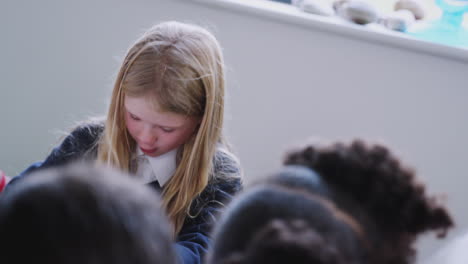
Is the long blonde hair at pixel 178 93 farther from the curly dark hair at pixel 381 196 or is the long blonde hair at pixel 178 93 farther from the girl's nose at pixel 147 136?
the curly dark hair at pixel 381 196

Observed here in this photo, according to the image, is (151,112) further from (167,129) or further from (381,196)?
(381,196)

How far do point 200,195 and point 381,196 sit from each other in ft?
1.81

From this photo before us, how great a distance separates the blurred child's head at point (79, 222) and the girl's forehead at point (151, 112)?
20.7 inches

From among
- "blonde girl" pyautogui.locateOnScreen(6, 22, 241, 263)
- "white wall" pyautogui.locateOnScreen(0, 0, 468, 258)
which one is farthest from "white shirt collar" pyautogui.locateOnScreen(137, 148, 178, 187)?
"white wall" pyautogui.locateOnScreen(0, 0, 468, 258)

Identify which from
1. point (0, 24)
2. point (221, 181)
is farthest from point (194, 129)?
Result: point (0, 24)

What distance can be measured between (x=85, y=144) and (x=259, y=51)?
0.53 meters

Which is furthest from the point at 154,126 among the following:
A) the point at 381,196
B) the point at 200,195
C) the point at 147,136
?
the point at 381,196

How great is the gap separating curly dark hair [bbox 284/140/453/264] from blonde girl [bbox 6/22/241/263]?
17.0 inches

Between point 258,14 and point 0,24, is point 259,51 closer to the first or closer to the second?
point 258,14

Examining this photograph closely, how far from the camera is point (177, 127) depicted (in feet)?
3.14

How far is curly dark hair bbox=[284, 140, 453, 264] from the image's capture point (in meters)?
0.47

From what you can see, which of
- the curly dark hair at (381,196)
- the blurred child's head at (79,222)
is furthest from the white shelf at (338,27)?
the blurred child's head at (79,222)

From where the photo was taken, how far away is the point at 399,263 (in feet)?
1.57

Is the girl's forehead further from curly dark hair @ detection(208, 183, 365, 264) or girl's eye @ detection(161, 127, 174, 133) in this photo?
curly dark hair @ detection(208, 183, 365, 264)
